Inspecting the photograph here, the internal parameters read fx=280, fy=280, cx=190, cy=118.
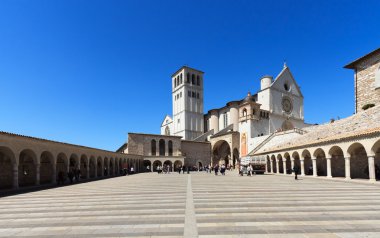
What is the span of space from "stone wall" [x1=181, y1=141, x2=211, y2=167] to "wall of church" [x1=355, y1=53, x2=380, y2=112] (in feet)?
112

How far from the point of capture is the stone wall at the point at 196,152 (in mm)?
58625

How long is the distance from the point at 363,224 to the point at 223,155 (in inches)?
2157

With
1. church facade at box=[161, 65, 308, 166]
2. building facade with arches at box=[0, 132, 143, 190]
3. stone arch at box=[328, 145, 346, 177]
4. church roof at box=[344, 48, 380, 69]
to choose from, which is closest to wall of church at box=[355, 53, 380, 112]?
church roof at box=[344, 48, 380, 69]

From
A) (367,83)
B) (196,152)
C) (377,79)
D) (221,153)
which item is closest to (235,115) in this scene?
(221,153)

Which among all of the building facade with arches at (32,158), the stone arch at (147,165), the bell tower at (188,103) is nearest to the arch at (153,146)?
the stone arch at (147,165)

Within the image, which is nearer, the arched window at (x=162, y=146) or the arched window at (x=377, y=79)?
the arched window at (x=377, y=79)

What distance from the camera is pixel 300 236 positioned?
5.97 meters

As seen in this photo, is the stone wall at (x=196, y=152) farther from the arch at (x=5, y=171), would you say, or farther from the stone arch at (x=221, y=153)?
the arch at (x=5, y=171)

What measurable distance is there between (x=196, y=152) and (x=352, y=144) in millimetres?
41513

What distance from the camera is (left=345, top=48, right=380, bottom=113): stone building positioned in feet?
94.2

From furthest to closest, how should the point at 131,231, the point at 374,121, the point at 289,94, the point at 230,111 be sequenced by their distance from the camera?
the point at 230,111 < the point at 289,94 < the point at 374,121 < the point at 131,231

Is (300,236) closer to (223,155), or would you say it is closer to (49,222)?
(49,222)

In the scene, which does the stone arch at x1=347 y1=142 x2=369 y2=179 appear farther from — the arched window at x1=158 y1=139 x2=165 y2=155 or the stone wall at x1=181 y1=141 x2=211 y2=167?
the arched window at x1=158 y1=139 x2=165 y2=155

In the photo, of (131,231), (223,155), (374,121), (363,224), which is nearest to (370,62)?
(374,121)
